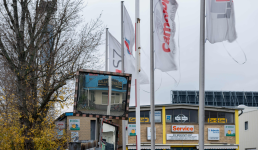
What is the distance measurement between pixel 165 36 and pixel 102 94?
544 cm

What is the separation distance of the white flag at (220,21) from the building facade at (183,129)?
76.6 ft

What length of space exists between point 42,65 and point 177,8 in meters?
7.49

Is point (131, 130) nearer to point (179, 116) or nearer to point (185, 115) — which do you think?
point (179, 116)

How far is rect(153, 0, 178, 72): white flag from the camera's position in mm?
14508

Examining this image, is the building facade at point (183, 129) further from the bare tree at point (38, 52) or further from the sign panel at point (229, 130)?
the bare tree at point (38, 52)

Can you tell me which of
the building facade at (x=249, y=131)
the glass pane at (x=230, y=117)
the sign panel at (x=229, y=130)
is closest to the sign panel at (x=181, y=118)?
the sign panel at (x=229, y=130)

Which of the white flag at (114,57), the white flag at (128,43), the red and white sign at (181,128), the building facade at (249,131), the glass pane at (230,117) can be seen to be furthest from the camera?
the building facade at (249,131)

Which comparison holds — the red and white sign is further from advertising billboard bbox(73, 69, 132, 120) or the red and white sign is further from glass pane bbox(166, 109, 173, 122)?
advertising billboard bbox(73, 69, 132, 120)

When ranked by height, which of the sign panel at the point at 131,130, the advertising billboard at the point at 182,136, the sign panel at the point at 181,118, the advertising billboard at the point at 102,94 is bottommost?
the advertising billboard at the point at 182,136

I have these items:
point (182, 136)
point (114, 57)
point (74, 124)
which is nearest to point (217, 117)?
point (182, 136)

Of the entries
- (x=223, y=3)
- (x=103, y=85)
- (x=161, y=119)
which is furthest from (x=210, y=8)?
(x=161, y=119)

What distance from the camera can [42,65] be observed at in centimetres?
1714

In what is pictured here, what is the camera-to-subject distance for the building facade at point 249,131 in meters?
40.8

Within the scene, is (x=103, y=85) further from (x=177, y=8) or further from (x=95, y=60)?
(x=95, y=60)
